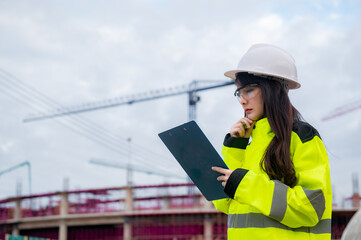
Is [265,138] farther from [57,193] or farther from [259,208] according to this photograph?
[57,193]

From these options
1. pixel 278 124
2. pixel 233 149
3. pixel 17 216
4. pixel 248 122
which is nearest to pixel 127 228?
pixel 17 216

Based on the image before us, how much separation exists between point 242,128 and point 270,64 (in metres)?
0.32

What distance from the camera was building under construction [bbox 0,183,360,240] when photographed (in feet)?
58.9

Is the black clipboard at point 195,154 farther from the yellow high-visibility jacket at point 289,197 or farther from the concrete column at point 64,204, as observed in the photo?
the concrete column at point 64,204

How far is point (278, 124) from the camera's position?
6.45 ft

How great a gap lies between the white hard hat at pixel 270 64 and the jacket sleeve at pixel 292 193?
429mm

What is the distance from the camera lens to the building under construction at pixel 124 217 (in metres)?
18.0

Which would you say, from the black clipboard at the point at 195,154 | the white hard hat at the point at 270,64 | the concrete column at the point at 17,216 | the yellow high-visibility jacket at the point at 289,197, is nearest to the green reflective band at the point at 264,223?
the yellow high-visibility jacket at the point at 289,197

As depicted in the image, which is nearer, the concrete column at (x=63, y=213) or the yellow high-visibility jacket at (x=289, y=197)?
the yellow high-visibility jacket at (x=289, y=197)

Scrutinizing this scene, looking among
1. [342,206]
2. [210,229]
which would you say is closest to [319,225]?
[210,229]

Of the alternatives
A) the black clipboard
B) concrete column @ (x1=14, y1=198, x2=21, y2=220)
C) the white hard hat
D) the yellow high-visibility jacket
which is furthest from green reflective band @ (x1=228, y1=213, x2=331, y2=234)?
concrete column @ (x1=14, y1=198, x2=21, y2=220)

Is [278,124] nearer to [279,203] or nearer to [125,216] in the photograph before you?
[279,203]

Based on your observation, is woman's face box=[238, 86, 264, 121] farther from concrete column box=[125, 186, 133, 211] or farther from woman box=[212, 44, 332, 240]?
concrete column box=[125, 186, 133, 211]

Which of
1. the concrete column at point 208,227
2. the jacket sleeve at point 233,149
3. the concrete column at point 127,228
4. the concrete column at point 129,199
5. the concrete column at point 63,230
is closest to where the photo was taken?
the jacket sleeve at point 233,149
